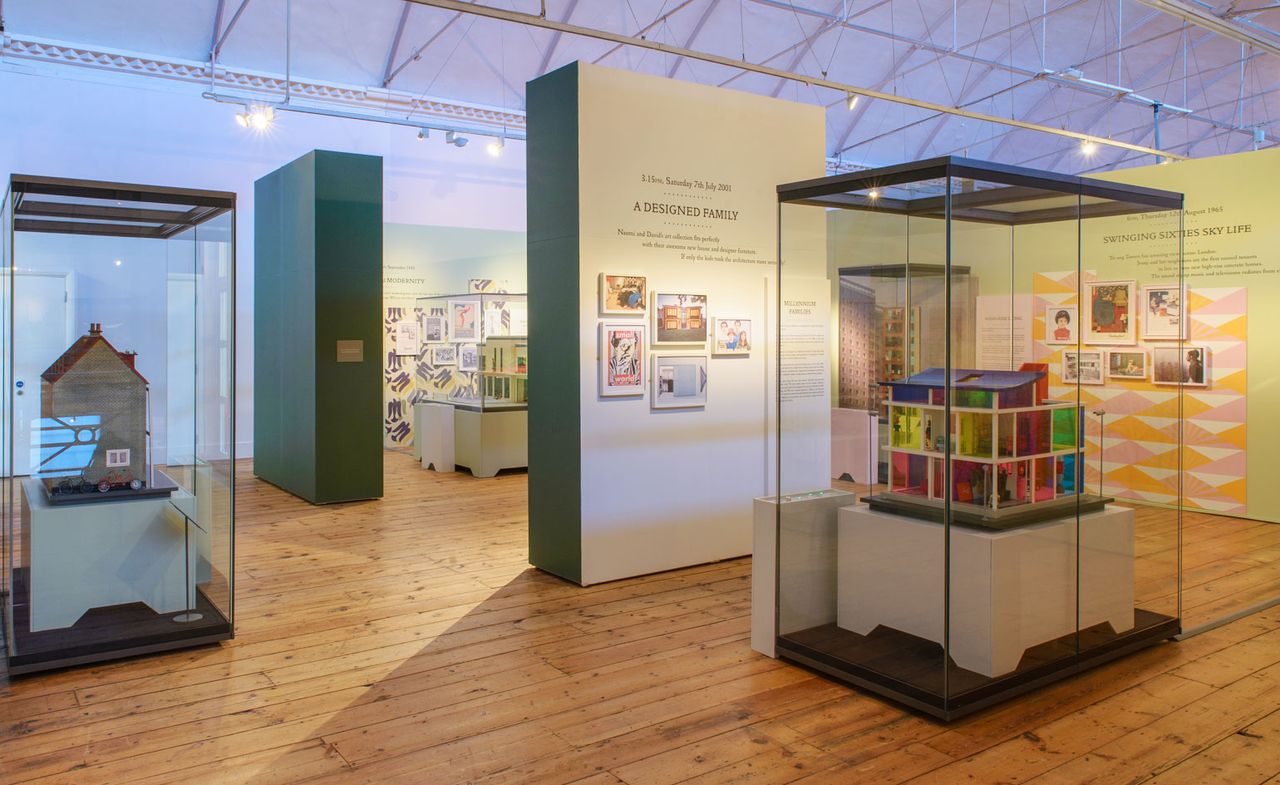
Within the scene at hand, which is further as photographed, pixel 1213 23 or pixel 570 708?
pixel 1213 23

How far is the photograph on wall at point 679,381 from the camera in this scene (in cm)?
614

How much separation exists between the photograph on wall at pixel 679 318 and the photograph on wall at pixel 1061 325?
2.50m

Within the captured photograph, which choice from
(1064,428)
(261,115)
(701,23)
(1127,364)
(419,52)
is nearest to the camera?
(1064,428)

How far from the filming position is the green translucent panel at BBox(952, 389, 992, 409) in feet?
12.4

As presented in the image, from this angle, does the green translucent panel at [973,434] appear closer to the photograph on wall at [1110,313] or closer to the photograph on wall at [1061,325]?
the photograph on wall at [1061,325]

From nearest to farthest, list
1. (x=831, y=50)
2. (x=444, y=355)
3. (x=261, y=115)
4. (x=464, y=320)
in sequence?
1. (x=261, y=115)
2. (x=464, y=320)
3. (x=444, y=355)
4. (x=831, y=50)

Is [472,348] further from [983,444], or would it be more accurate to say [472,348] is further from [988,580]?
[988,580]

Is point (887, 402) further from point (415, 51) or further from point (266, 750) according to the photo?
point (415, 51)

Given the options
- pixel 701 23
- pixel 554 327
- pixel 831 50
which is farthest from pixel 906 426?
pixel 831 50

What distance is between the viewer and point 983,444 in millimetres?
3861

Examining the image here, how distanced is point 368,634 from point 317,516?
11.8ft

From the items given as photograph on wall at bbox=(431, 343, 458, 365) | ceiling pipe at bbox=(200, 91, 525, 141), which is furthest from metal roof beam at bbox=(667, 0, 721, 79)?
photograph on wall at bbox=(431, 343, 458, 365)

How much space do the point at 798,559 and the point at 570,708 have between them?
1342 mm

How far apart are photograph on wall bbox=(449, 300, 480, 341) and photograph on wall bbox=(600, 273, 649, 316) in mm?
6893
